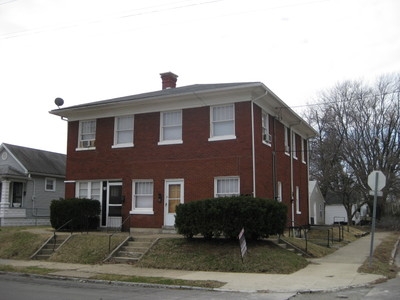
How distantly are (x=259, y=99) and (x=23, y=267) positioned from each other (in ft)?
39.1

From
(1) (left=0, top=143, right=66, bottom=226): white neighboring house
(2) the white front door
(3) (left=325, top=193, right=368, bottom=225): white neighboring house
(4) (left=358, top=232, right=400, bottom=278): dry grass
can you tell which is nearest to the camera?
(4) (left=358, top=232, right=400, bottom=278): dry grass

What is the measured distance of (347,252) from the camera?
66.6ft

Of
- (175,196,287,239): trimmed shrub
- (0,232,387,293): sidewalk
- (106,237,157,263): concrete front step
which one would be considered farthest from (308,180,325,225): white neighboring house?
(106,237,157,263): concrete front step

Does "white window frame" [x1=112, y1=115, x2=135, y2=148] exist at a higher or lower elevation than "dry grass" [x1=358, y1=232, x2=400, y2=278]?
higher

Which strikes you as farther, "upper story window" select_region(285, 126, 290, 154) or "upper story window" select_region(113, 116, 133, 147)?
"upper story window" select_region(285, 126, 290, 154)

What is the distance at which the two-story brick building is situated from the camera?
66.1 ft

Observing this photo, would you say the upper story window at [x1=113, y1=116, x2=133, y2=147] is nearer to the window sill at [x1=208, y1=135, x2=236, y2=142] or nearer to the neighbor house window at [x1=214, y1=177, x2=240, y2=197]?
the window sill at [x1=208, y1=135, x2=236, y2=142]

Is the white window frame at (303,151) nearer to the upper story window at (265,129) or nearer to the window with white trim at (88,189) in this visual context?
the upper story window at (265,129)

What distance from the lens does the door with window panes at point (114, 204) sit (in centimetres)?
2292

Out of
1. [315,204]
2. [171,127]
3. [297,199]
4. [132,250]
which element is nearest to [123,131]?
[171,127]

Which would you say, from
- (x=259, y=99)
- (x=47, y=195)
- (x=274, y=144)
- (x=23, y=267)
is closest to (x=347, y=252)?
(x=274, y=144)

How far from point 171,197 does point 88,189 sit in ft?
17.4

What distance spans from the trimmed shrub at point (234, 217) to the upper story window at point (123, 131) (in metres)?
7.44

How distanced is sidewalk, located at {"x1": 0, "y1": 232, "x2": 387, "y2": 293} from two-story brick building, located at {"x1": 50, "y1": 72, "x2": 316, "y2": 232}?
518 centimetres
